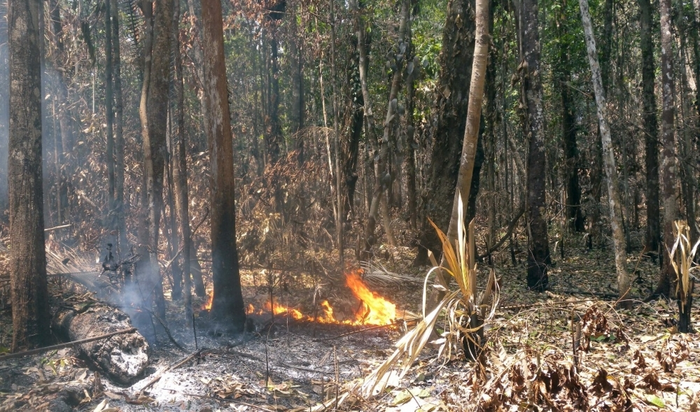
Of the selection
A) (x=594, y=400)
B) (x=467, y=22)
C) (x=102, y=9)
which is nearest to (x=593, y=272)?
(x=467, y=22)

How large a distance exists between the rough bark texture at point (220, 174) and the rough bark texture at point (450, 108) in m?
5.20

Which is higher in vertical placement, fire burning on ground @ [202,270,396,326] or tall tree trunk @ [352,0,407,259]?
tall tree trunk @ [352,0,407,259]

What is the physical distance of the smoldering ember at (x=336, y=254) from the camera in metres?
5.39

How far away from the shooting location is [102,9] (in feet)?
34.8

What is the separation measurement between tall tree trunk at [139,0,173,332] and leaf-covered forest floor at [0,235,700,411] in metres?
0.73

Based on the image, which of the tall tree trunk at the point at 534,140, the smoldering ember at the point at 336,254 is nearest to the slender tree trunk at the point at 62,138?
the smoldering ember at the point at 336,254

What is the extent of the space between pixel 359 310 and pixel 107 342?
393 cm

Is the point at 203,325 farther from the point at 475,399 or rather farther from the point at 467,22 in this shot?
the point at 467,22

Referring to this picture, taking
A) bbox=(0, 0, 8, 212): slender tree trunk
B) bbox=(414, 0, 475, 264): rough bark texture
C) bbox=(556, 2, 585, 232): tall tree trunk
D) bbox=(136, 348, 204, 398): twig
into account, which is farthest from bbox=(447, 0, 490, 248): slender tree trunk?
bbox=(0, 0, 8, 212): slender tree trunk

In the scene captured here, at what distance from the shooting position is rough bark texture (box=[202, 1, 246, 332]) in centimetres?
817

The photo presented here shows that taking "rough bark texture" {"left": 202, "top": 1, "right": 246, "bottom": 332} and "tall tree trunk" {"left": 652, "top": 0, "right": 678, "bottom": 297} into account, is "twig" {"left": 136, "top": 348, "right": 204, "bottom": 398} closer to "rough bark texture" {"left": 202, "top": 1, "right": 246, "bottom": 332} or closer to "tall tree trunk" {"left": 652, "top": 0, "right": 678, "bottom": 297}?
"rough bark texture" {"left": 202, "top": 1, "right": 246, "bottom": 332}

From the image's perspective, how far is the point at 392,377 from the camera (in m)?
6.00

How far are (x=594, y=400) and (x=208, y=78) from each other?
6343 mm

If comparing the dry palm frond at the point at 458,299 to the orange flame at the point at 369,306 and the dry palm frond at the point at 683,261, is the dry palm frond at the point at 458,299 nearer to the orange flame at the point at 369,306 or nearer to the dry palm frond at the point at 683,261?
the dry palm frond at the point at 683,261
